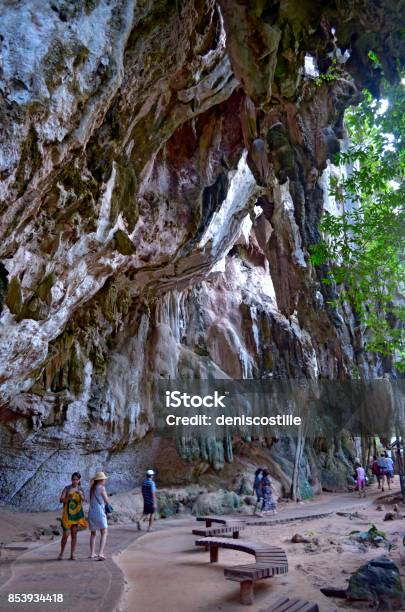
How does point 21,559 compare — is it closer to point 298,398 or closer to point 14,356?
point 14,356

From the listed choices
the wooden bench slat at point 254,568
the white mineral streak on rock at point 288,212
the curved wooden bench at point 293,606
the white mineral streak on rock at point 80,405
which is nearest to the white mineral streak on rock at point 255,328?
the white mineral streak on rock at point 288,212

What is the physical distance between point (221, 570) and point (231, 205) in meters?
9.90

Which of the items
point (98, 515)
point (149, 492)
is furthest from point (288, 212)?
point (98, 515)

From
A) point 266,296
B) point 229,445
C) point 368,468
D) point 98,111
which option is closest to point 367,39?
point 98,111

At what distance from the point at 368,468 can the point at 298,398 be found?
565cm

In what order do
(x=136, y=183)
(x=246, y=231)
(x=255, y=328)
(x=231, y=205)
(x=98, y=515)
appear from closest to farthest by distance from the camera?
(x=98, y=515) → (x=136, y=183) → (x=231, y=205) → (x=255, y=328) → (x=246, y=231)

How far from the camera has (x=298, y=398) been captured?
69.8 feet

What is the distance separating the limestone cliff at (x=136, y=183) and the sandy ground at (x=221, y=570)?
3.95 meters

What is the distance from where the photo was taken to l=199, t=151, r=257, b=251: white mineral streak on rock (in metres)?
13.3

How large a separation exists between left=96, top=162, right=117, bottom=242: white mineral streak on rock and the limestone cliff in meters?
0.04

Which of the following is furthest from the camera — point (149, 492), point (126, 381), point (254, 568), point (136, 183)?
point (126, 381)

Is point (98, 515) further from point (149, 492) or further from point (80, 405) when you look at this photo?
point (80, 405)

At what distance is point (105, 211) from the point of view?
8.51m

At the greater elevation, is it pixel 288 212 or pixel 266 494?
pixel 288 212
